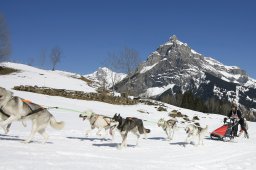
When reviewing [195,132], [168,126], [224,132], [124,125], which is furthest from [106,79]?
[124,125]

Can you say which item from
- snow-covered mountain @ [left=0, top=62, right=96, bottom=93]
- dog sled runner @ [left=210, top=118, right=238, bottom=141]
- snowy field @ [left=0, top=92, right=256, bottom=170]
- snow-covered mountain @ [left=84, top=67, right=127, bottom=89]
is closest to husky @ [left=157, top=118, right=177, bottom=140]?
snowy field @ [left=0, top=92, right=256, bottom=170]

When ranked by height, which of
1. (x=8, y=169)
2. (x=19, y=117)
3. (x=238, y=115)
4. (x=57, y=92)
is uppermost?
(x=57, y=92)

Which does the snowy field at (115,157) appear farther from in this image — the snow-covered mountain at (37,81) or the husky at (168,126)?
the snow-covered mountain at (37,81)

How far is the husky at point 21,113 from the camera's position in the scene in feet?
29.0

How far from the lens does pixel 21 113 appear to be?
29.9 ft

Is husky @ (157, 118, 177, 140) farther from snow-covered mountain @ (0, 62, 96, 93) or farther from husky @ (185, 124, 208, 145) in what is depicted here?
snow-covered mountain @ (0, 62, 96, 93)

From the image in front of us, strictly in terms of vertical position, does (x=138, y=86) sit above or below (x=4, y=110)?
above

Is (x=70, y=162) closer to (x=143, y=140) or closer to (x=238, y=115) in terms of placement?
(x=143, y=140)

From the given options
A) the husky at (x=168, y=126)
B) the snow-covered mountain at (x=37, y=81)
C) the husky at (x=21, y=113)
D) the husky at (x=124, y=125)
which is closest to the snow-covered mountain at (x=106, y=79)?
the snow-covered mountain at (x=37, y=81)

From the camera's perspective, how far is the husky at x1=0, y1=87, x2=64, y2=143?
884cm

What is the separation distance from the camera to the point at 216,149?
12883 millimetres

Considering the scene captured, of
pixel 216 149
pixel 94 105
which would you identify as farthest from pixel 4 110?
pixel 94 105

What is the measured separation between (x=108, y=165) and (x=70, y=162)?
3.05 ft


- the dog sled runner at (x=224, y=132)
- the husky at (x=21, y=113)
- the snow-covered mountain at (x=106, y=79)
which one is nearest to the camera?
the husky at (x=21, y=113)
